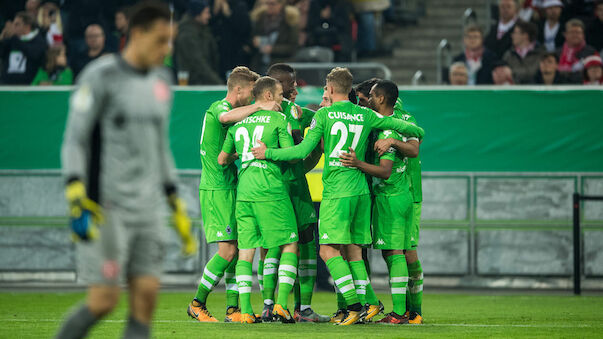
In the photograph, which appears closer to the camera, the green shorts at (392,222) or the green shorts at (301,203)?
the green shorts at (392,222)

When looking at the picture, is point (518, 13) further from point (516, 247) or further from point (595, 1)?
point (516, 247)

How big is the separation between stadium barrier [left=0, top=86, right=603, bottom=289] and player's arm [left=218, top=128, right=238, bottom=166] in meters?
4.93

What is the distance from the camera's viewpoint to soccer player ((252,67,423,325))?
8914mm

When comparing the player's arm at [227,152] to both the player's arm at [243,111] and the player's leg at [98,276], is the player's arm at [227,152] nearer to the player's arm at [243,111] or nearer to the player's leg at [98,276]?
the player's arm at [243,111]

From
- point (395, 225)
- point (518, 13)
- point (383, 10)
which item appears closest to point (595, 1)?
point (518, 13)

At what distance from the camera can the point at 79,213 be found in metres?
4.87

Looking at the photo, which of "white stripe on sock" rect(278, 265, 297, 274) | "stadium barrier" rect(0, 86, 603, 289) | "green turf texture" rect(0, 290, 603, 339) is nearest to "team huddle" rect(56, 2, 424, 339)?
"white stripe on sock" rect(278, 265, 297, 274)

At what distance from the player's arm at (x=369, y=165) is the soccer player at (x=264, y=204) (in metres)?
0.54

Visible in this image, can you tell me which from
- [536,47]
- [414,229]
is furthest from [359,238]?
[536,47]

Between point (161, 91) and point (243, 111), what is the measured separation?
3681 millimetres

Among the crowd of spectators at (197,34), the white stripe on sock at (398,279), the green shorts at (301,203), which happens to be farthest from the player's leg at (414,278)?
the crowd of spectators at (197,34)

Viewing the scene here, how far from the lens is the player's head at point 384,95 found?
30.7 ft

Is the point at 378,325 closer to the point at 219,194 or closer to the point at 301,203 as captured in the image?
the point at 301,203

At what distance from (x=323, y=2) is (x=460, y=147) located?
5.18 m
